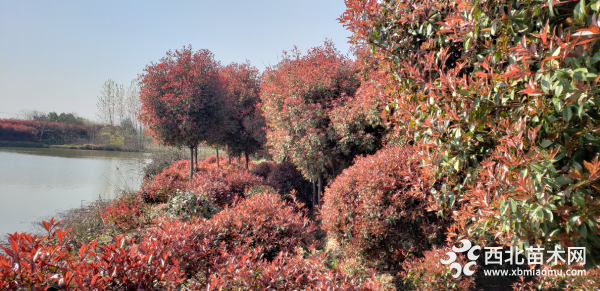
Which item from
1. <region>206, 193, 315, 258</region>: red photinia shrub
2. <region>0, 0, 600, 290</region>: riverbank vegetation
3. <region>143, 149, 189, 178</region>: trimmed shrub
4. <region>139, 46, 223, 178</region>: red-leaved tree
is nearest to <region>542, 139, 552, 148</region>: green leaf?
<region>0, 0, 600, 290</region>: riverbank vegetation

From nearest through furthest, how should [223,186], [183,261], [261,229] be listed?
[183,261] < [261,229] < [223,186]

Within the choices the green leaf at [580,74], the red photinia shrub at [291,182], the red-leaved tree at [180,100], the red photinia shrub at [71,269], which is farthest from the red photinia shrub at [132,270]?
the red-leaved tree at [180,100]

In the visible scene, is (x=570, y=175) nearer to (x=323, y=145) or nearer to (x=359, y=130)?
(x=359, y=130)

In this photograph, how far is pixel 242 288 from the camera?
6.95 ft

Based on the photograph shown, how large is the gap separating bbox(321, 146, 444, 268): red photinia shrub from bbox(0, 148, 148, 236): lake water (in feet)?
18.6

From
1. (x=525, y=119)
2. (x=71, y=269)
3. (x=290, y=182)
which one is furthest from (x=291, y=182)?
(x=525, y=119)

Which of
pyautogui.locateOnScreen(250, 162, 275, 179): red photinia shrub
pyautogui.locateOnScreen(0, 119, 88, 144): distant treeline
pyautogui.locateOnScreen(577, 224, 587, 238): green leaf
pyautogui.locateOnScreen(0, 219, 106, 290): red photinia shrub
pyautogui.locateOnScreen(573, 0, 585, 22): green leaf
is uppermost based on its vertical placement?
pyautogui.locateOnScreen(0, 119, 88, 144): distant treeline

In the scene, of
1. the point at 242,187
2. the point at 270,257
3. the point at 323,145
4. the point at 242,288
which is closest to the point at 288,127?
the point at 323,145

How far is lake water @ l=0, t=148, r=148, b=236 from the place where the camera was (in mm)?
7965

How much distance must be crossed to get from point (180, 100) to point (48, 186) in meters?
6.80

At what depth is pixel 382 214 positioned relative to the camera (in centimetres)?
368

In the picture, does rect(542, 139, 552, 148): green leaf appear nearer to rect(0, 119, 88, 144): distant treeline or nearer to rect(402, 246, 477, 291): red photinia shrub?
rect(402, 246, 477, 291): red photinia shrub

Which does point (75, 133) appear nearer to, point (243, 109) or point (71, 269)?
point (243, 109)

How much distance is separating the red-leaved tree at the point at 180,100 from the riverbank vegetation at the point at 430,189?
4.09m
